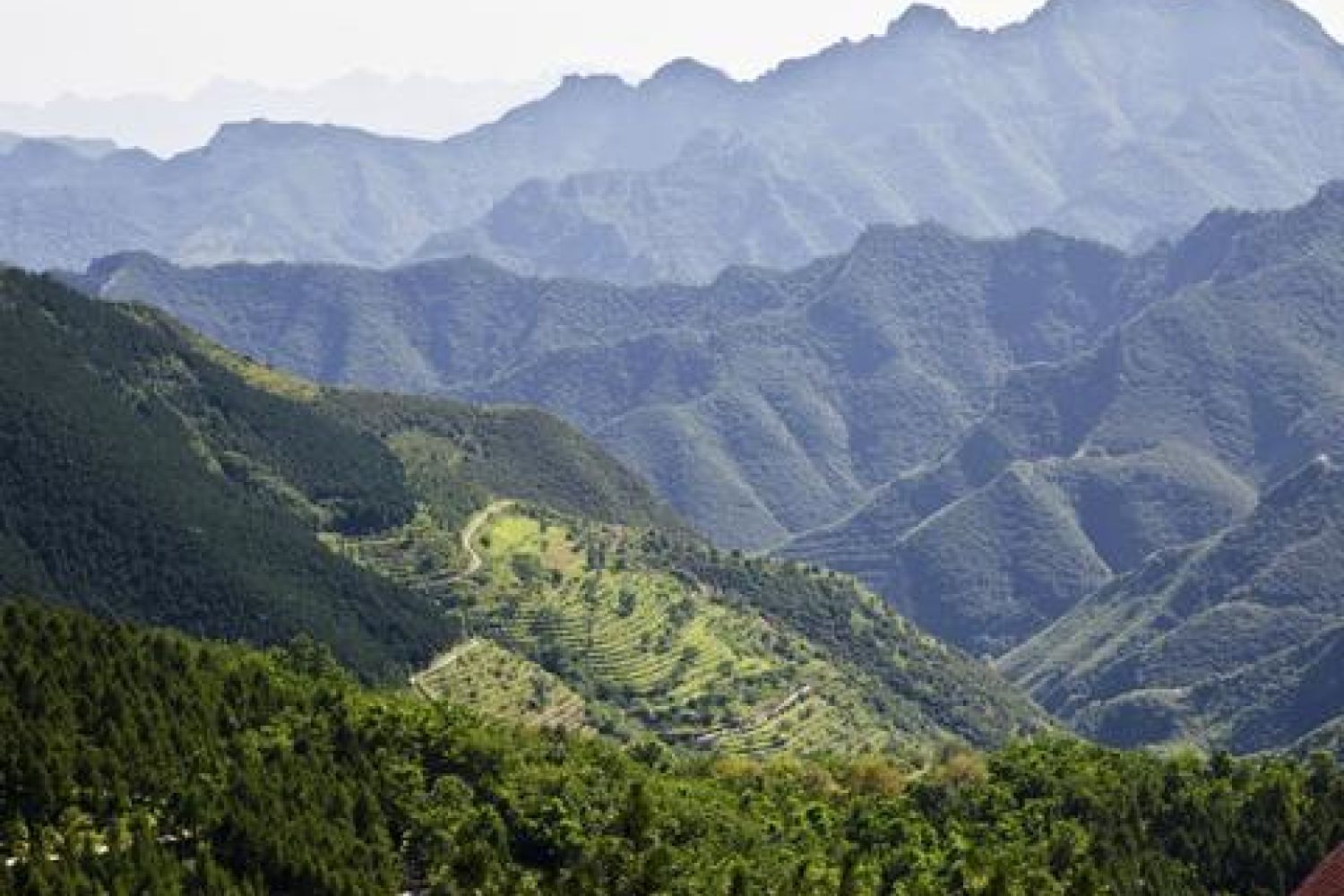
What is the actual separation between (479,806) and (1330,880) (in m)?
61.9

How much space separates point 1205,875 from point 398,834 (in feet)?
185

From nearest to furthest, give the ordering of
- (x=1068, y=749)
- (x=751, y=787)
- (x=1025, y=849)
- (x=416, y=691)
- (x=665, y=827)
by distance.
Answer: (x=665, y=827), (x=1025, y=849), (x=751, y=787), (x=1068, y=749), (x=416, y=691)

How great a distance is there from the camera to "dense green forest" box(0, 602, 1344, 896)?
98.1 metres

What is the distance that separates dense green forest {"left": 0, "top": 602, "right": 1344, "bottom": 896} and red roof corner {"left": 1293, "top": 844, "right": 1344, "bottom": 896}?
15.5 m

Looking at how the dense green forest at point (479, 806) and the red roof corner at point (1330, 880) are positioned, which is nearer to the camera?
the red roof corner at point (1330, 880)

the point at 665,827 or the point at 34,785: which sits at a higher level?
the point at 34,785

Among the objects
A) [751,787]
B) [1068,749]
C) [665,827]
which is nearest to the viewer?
[665,827]

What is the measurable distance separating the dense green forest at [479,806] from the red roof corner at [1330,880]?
15.5 metres

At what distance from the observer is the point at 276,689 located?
4951 inches

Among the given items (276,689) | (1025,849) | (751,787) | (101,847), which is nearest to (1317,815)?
(1025,849)

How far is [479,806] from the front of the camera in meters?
117

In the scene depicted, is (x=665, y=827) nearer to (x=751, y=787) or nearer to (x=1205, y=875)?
(x=751, y=787)

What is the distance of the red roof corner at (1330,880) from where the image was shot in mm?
65625

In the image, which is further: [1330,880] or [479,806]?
[479,806]
